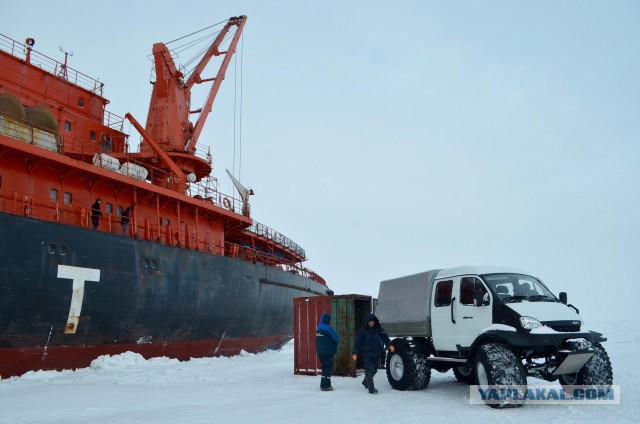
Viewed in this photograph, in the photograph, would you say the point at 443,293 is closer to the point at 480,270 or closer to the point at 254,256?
the point at 480,270

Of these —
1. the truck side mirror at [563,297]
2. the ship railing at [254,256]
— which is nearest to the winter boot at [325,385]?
the truck side mirror at [563,297]

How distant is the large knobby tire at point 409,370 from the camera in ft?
31.5

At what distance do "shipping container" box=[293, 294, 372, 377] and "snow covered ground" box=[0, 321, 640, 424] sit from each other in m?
0.48

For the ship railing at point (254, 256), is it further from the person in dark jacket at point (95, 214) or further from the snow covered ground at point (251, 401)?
the snow covered ground at point (251, 401)

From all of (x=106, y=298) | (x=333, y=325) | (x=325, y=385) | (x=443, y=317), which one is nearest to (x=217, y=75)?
(x=106, y=298)

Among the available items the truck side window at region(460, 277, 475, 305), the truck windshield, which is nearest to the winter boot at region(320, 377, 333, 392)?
the truck side window at region(460, 277, 475, 305)

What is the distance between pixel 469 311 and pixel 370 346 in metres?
2.08

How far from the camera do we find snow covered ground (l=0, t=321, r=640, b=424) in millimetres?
7012

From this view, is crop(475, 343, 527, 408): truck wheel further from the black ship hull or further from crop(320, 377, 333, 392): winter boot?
the black ship hull

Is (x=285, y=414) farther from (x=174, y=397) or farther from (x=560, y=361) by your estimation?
(x=560, y=361)

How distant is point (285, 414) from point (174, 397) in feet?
9.62

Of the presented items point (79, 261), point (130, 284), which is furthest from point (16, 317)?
point (130, 284)

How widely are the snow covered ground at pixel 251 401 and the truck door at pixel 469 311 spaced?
1.10 metres

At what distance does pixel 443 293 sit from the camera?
959 centimetres
